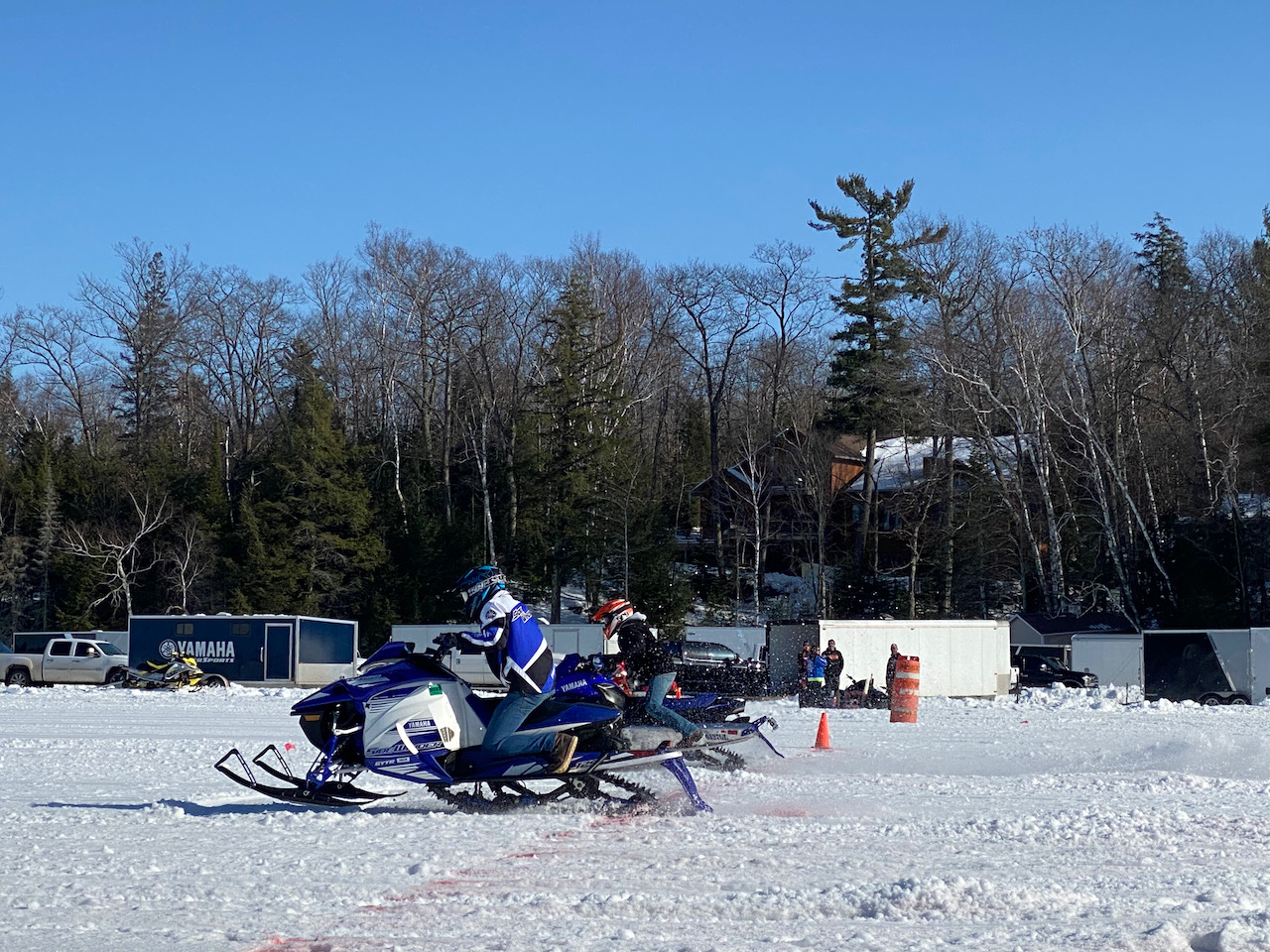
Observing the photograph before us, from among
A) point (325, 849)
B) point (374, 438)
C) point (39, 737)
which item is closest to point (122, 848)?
point (325, 849)

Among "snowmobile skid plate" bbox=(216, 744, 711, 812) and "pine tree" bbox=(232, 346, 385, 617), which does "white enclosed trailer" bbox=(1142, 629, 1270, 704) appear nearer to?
"snowmobile skid plate" bbox=(216, 744, 711, 812)

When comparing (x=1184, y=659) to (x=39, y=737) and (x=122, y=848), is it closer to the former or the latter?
(x=39, y=737)

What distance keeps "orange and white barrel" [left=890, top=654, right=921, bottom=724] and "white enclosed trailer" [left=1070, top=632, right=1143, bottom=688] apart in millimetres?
13952

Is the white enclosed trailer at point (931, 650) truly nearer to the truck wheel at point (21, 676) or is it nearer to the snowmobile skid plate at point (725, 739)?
the snowmobile skid plate at point (725, 739)

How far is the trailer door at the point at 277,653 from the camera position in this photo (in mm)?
35750

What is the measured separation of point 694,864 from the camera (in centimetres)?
714

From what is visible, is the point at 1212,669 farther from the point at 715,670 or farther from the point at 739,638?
Answer: the point at 739,638

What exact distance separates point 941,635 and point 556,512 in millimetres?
24194

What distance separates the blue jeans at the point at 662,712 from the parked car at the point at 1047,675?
23.5 metres

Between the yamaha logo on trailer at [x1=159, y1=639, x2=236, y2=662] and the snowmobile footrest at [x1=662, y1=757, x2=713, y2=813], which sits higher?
the snowmobile footrest at [x1=662, y1=757, x2=713, y2=813]

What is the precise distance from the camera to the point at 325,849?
7.68 meters

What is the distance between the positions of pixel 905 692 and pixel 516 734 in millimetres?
11425

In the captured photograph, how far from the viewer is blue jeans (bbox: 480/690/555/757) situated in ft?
30.3

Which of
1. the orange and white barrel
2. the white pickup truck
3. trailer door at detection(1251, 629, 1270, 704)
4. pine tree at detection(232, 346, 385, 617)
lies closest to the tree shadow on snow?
the orange and white barrel
